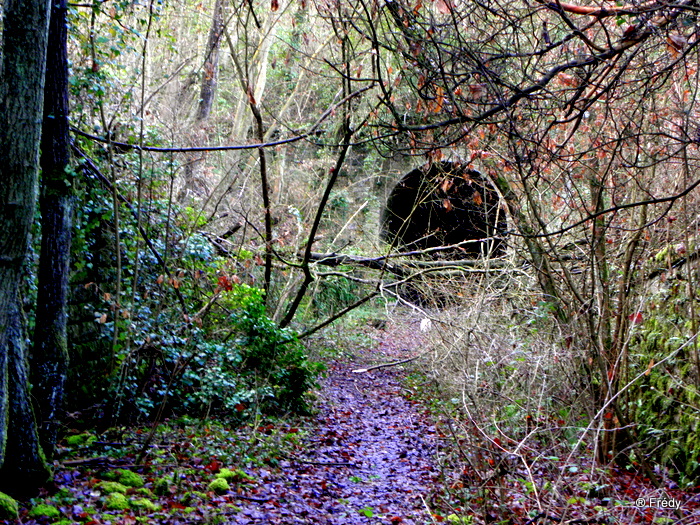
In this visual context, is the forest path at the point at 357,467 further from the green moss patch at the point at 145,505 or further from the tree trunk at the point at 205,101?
the tree trunk at the point at 205,101

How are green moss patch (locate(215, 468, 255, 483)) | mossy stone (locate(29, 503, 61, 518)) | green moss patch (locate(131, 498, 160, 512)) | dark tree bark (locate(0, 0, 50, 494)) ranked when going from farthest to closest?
green moss patch (locate(215, 468, 255, 483))
green moss patch (locate(131, 498, 160, 512))
mossy stone (locate(29, 503, 61, 518))
dark tree bark (locate(0, 0, 50, 494))

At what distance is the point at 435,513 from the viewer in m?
A: 5.41

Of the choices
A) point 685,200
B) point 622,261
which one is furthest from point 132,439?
point 685,200

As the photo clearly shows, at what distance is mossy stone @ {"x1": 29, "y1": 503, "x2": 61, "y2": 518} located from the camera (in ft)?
13.7

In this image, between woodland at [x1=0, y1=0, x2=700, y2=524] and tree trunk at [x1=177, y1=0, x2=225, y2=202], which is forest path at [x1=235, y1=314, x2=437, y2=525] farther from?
tree trunk at [x1=177, y1=0, x2=225, y2=202]

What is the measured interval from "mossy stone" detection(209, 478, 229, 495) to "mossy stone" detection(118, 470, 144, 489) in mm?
624

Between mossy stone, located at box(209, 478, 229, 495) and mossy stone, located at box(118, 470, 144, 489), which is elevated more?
mossy stone, located at box(118, 470, 144, 489)

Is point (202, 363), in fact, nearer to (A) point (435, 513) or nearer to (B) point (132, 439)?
(B) point (132, 439)

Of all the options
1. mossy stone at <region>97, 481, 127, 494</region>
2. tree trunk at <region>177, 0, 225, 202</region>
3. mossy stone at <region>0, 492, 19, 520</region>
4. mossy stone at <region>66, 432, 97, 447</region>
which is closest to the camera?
mossy stone at <region>0, 492, 19, 520</region>

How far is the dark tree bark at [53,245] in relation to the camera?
481 centimetres

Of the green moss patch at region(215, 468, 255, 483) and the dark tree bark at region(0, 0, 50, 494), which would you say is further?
the green moss patch at region(215, 468, 255, 483)

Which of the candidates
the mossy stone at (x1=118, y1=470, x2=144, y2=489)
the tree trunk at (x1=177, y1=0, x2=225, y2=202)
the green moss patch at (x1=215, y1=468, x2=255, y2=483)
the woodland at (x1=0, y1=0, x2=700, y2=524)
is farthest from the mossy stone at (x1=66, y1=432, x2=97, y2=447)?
the tree trunk at (x1=177, y1=0, x2=225, y2=202)

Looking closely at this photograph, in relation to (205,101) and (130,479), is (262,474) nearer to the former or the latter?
(130,479)

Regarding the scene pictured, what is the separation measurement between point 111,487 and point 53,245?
2.08 metres
